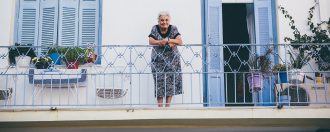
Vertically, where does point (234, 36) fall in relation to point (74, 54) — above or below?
above

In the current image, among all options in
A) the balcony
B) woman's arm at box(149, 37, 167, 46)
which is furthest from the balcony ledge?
woman's arm at box(149, 37, 167, 46)

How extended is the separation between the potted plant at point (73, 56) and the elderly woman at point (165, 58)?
126cm

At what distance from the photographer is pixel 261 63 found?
10539mm

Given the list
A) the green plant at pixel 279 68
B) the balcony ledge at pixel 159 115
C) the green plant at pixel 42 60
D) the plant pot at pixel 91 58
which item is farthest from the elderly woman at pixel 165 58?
the green plant at pixel 42 60

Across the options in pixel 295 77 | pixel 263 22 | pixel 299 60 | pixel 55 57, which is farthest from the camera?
pixel 263 22

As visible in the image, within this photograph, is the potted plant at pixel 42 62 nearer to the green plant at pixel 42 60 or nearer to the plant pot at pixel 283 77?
the green plant at pixel 42 60

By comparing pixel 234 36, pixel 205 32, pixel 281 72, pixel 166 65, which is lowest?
pixel 281 72

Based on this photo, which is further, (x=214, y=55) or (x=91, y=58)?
(x=214, y=55)

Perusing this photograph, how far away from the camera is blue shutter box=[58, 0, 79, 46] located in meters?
11.4

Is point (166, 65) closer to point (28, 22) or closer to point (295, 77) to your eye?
point (295, 77)

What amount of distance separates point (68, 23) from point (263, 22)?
347cm

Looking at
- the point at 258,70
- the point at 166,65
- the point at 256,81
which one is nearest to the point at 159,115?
the point at 166,65

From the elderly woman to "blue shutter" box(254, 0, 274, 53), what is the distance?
1772 mm

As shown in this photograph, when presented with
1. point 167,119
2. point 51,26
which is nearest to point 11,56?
point 51,26
